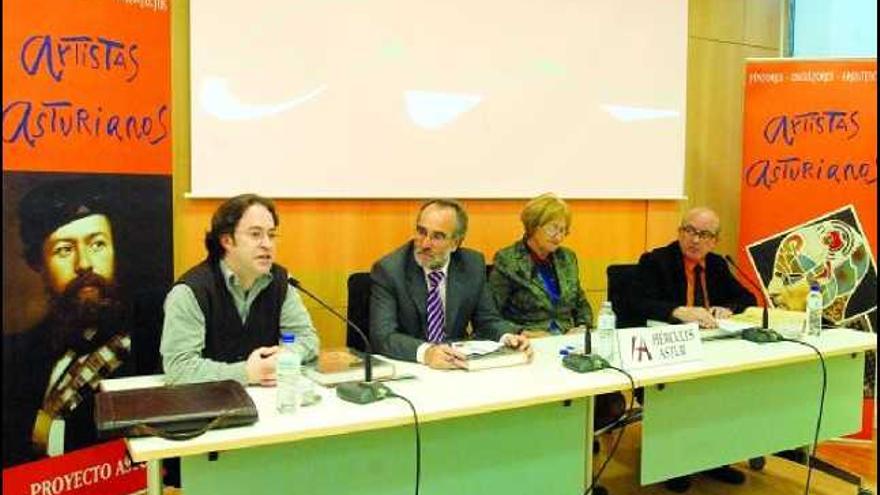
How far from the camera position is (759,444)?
2.81m

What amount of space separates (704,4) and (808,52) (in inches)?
30.1

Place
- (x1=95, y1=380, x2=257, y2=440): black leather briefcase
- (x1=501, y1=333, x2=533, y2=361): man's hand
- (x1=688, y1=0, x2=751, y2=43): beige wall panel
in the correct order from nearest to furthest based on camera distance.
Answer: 1. (x1=95, y1=380, x2=257, y2=440): black leather briefcase
2. (x1=501, y1=333, x2=533, y2=361): man's hand
3. (x1=688, y1=0, x2=751, y2=43): beige wall panel

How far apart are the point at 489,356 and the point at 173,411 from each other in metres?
1.01

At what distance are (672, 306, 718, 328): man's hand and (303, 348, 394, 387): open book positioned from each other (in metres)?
1.42

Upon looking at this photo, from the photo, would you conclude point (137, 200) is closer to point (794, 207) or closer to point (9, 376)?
point (9, 376)

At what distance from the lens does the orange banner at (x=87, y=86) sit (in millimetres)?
2484

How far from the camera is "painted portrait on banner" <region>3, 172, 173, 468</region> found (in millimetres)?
2512

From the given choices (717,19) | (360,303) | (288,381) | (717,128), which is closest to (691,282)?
(717,128)

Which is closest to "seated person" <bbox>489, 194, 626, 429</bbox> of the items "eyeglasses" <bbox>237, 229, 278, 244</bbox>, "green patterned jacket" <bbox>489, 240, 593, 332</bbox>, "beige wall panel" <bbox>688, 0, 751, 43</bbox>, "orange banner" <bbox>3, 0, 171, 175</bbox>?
"green patterned jacket" <bbox>489, 240, 593, 332</bbox>

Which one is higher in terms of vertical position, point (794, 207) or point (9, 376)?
point (794, 207)

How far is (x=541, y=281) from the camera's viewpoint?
329cm

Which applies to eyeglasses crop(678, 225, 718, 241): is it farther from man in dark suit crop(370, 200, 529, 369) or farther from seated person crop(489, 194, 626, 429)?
man in dark suit crop(370, 200, 529, 369)

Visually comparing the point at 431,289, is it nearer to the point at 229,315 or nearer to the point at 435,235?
the point at 435,235

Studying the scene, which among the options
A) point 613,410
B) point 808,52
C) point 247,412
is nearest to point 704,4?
point 808,52
